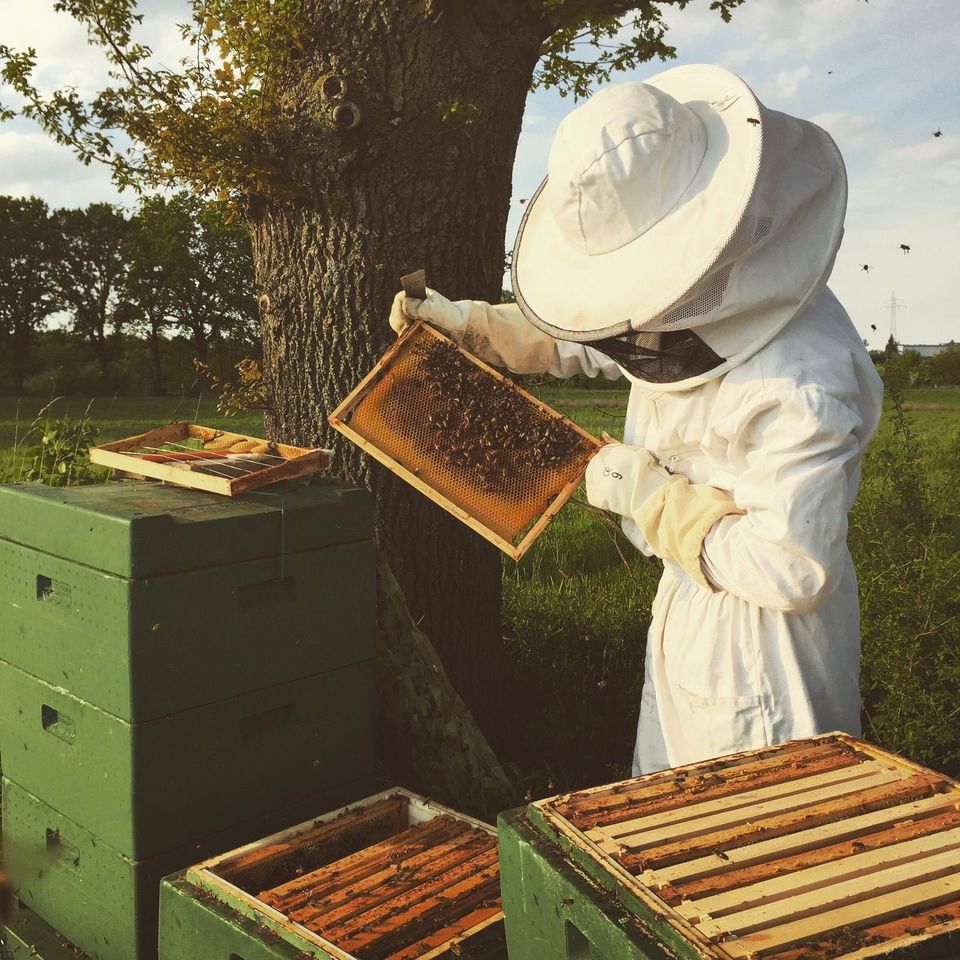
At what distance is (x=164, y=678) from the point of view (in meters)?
2.47

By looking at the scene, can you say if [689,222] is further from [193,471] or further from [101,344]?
[101,344]

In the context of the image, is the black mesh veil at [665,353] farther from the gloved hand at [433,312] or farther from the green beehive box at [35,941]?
the green beehive box at [35,941]

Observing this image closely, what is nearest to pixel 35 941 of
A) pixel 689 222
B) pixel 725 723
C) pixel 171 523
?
pixel 171 523

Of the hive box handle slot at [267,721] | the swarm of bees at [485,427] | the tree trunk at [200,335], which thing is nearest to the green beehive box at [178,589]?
the hive box handle slot at [267,721]

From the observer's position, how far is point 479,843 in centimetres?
256

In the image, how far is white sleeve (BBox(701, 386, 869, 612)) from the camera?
2238mm

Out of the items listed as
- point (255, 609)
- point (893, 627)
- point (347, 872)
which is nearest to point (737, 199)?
point (255, 609)

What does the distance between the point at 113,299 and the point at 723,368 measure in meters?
52.8

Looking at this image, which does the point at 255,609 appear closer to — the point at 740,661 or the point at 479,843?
the point at 479,843

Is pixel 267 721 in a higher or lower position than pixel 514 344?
lower

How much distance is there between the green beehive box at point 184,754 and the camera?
251 centimetres

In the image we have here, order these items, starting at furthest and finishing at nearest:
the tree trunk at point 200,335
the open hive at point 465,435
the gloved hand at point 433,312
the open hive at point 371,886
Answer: the tree trunk at point 200,335, the gloved hand at point 433,312, the open hive at point 465,435, the open hive at point 371,886

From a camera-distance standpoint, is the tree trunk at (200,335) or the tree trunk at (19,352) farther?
the tree trunk at (200,335)

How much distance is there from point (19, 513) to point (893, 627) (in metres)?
3.46
